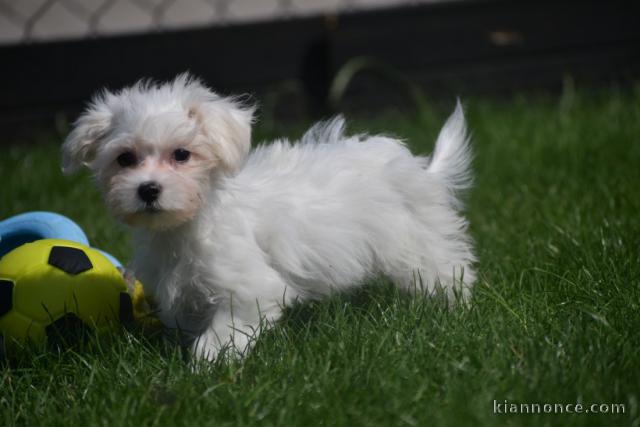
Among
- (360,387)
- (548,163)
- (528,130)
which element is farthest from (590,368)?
(528,130)

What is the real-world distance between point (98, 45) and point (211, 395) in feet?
15.0

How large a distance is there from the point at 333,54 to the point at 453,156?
10.5ft

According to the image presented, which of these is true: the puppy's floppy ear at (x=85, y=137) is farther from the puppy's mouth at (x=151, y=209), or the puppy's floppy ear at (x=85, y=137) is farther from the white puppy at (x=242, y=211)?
the puppy's mouth at (x=151, y=209)

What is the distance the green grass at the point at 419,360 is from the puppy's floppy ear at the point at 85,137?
2.22 feet

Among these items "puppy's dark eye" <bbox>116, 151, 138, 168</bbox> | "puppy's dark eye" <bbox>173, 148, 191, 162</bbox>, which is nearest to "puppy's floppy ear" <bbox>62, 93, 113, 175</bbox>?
"puppy's dark eye" <bbox>116, 151, 138, 168</bbox>

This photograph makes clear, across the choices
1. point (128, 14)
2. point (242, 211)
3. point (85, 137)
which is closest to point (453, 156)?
point (242, 211)

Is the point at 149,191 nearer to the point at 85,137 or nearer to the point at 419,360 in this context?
the point at 85,137

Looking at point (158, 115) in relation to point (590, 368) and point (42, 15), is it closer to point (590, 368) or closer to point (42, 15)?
point (590, 368)

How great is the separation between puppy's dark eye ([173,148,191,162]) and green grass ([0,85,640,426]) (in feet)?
2.13

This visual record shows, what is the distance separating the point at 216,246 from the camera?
3.21m

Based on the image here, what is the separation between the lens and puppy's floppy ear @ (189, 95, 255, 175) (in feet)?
10.4

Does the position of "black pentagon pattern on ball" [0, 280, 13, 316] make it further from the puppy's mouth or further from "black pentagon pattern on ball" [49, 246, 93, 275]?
the puppy's mouth

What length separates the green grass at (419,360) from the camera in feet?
8.30

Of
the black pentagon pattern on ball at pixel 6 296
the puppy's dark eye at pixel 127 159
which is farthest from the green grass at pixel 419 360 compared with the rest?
the puppy's dark eye at pixel 127 159
